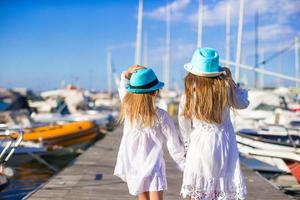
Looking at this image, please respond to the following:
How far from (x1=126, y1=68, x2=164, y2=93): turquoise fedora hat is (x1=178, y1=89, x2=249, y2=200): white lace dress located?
48 cm

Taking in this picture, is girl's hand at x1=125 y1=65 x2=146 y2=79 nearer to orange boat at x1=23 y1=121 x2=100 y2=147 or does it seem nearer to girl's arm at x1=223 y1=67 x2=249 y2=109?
girl's arm at x1=223 y1=67 x2=249 y2=109

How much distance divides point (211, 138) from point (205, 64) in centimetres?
52

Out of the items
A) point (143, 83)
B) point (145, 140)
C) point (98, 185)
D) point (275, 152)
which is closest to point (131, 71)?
point (143, 83)

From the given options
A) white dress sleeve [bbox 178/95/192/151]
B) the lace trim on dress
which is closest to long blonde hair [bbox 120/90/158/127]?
white dress sleeve [bbox 178/95/192/151]

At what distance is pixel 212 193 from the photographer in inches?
128

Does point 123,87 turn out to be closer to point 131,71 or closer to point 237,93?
point 131,71

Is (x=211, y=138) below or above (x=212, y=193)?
above

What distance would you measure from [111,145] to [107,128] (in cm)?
805

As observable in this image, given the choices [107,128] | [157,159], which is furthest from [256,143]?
[107,128]

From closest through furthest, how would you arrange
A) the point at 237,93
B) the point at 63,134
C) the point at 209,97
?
the point at 209,97 < the point at 237,93 < the point at 63,134

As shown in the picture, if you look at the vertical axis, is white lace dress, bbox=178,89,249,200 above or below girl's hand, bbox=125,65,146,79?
below

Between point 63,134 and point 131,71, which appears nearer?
point 131,71

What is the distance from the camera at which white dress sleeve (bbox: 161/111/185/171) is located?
347 cm

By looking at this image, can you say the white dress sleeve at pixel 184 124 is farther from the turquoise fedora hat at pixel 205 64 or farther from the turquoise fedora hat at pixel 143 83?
the turquoise fedora hat at pixel 143 83
